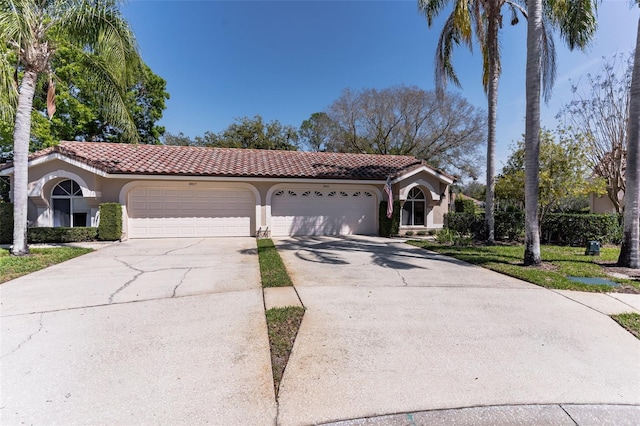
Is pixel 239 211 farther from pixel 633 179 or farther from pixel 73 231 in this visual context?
pixel 633 179

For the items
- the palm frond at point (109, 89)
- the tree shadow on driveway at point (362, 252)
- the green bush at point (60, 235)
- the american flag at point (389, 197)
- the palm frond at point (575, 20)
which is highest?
the palm frond at point (575, 20)

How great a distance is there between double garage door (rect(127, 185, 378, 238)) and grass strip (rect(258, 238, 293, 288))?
12.7 feet

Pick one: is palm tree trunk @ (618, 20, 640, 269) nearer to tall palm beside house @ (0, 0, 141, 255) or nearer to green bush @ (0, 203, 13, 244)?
tall palm beside house @ (0, 0, 141, 255)

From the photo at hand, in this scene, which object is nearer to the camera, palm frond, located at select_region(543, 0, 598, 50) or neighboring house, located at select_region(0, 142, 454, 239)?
palm frond, located at select_region(543, 0, 598, 50)

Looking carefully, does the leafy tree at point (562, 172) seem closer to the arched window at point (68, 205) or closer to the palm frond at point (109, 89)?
the palm frond at point (109, 89)

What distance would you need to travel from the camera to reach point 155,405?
2510 mm

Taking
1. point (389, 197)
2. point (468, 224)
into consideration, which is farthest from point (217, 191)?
point (468, 224)

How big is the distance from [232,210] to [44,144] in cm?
1224

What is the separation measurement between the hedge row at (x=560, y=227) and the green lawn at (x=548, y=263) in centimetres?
96

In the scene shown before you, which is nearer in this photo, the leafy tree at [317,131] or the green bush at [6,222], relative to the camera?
the green bush at [6,222]

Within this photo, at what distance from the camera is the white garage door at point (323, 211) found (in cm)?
1437

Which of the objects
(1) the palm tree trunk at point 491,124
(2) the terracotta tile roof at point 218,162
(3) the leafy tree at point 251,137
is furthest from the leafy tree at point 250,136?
(1) the palm tree trunk at point 491,124

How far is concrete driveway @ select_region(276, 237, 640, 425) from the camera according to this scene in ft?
8.43

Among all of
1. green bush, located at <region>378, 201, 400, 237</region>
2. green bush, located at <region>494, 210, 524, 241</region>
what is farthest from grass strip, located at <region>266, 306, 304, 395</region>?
green bush, located at <region>494, 210, 524, 241</region>
